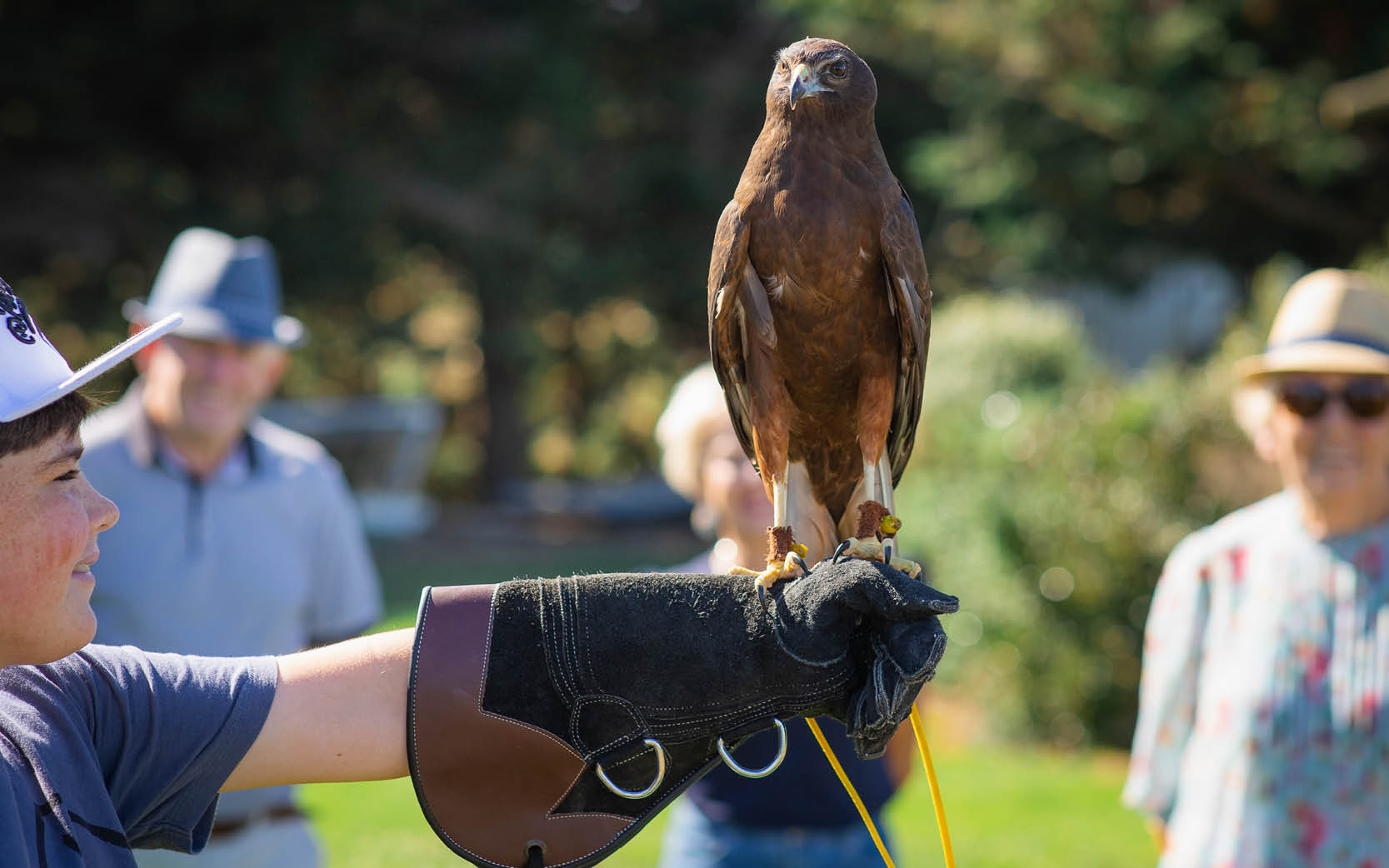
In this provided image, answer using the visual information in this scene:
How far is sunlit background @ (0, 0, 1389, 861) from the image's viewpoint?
763 centimetres

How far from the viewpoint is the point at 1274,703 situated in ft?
10.4

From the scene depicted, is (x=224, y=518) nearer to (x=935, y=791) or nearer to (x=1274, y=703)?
(x=935, y=791)

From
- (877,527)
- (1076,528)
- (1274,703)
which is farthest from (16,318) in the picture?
(1076,528)

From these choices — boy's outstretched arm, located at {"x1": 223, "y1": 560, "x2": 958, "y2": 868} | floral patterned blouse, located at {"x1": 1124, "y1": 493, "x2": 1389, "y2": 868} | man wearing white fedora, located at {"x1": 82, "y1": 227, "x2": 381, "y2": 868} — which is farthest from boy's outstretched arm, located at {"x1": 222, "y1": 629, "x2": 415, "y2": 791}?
floral patterned blouse, located at {"x1": 1124, "y1": 493, "x2": 1389, "y2": 868}

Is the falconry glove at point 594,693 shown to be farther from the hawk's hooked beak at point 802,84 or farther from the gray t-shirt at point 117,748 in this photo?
the hawk's hooked beak at point 802,84

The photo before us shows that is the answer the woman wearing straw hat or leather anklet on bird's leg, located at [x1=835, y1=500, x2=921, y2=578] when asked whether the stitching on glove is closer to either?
leather anklet on bird's leg, located at [x1=835, y1=500, x2=921, y2=578]

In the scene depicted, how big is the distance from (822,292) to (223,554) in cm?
216

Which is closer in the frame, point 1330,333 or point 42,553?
point 42,553

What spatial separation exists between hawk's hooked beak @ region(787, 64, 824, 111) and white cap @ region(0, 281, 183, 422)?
1141 mm

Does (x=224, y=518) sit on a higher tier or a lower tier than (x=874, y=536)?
lower

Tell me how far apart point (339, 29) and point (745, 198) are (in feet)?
47.9

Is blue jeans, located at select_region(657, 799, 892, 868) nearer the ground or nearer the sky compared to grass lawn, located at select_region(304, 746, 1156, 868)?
nearer the sky

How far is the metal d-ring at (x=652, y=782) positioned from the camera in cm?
203

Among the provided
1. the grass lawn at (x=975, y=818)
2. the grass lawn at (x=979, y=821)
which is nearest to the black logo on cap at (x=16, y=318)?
the grass lawn at (x=975, y=818)
